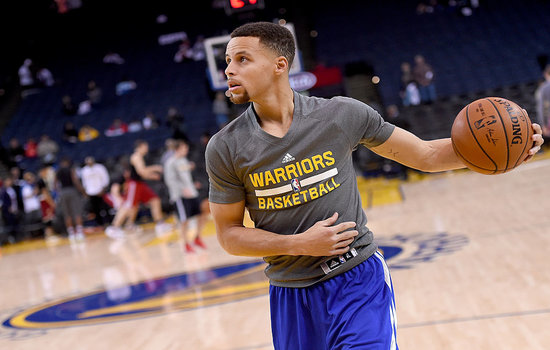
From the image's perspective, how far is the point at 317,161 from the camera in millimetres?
2131

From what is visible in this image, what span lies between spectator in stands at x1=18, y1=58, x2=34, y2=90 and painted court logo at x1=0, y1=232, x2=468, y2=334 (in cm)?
1685

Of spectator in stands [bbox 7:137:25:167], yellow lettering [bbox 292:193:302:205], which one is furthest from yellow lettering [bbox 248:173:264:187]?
spectator in stands [bbox 7:137:25:167]

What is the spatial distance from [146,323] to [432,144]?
353 centimetres

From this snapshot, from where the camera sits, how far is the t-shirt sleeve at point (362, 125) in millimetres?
2219

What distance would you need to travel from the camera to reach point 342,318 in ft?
6.86

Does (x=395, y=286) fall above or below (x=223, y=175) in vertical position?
below

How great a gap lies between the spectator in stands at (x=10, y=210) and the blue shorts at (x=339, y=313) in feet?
41.3

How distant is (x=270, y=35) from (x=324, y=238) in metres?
0.76

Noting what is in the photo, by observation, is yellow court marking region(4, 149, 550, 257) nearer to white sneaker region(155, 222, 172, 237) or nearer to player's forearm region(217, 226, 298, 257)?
white sneaker region(155, 222, 172, 237)

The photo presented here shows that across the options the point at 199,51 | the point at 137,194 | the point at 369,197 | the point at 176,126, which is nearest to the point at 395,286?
the point at 369,197

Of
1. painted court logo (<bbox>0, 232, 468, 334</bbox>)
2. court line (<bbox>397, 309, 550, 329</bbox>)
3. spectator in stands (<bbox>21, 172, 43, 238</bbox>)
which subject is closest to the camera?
court line (<bbox>397, 309, 550, 329</bbox>)

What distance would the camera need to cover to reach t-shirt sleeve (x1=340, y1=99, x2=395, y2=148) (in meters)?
2.22

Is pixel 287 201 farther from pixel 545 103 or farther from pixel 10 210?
pixel 10 210

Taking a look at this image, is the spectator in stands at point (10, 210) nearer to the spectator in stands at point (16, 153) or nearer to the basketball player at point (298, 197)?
the spectator in stands at point (16, 153)
